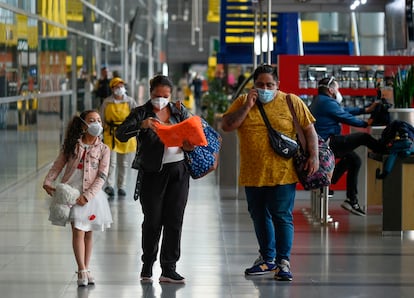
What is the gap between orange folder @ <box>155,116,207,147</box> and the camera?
7820mm

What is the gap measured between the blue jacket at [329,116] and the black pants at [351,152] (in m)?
0.13

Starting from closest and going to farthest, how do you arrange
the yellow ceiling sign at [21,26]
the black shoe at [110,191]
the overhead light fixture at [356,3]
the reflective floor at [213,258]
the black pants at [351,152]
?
the reflective floor at [213,258] < the black pants at [351,152] < the black shoe at [110,191] < the overhead light fixture at [356,3] < the yellow ceiling sign at [21,26]

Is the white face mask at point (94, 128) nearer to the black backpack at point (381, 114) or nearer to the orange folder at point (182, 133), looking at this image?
the orange folder at point (182, 133)

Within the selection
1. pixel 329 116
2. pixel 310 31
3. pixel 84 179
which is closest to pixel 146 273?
pixel 84 179

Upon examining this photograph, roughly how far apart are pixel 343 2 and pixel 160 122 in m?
9.28

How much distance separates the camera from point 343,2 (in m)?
16.7

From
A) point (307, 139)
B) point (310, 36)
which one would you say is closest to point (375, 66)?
point (307, 139)

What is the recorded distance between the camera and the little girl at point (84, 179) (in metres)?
7.92

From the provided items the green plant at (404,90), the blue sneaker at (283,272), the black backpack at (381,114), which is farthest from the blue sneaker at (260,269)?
the black backpack at (381,114)

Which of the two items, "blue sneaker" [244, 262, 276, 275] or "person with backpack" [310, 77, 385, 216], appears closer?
"blue sneaker" [244, 262, 276, 275]

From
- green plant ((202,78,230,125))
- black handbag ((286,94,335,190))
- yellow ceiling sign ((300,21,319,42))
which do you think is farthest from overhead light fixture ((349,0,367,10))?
yellow ceiling sign ((300,21,319,42))

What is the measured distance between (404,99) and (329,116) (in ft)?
2.77

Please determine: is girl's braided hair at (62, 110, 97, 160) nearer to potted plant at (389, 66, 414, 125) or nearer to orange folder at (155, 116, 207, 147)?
orange folder at (155, 116, 207, 147)

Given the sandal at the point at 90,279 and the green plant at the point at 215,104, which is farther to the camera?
the green plant at the point at 215,104
